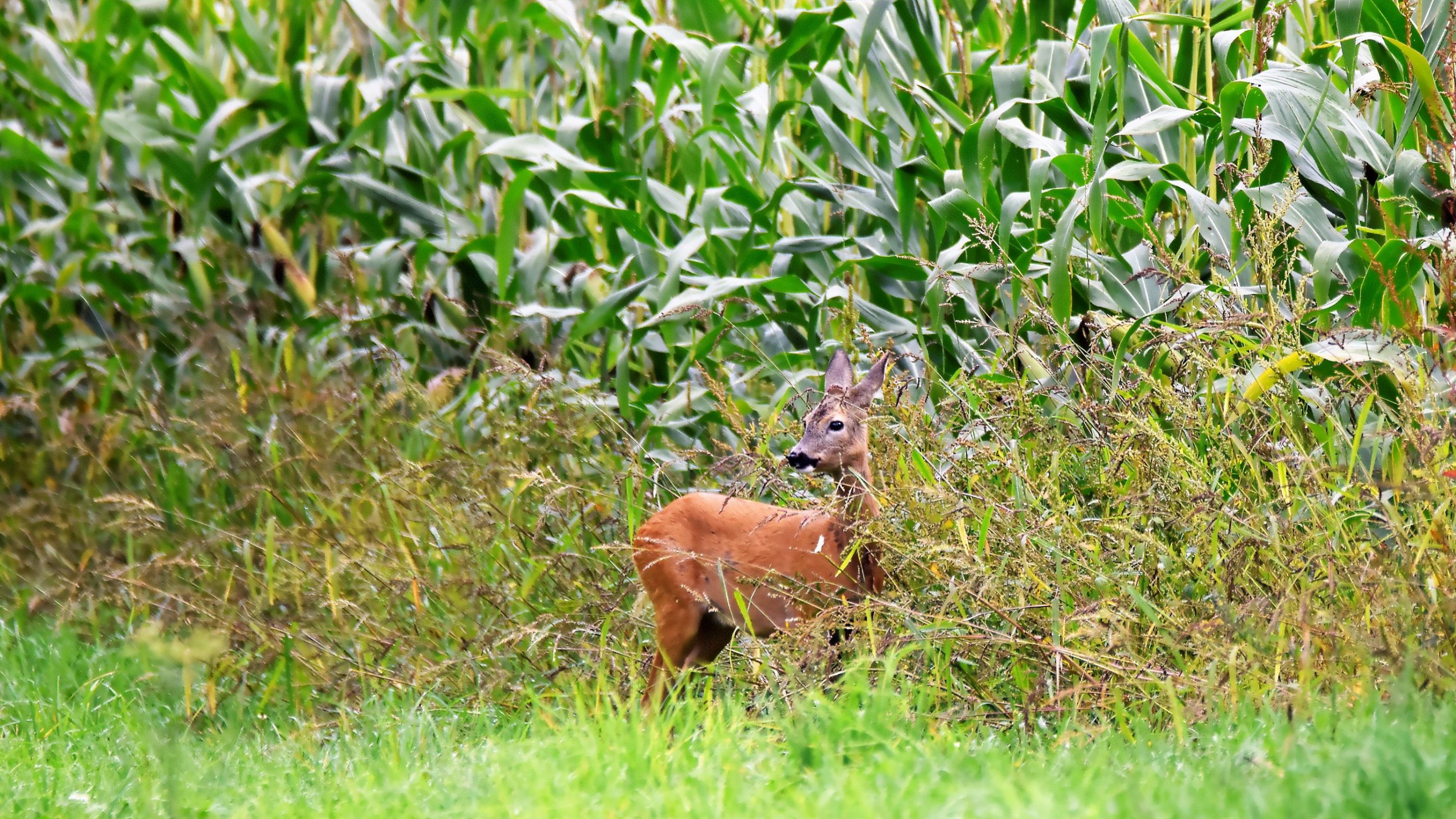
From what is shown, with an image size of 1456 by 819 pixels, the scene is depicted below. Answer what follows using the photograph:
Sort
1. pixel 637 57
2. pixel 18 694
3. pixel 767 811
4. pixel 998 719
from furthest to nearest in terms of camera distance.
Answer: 1. pixel 637 57
2. pixel 18 694
3. pixel 998 719
4. pixel 767 811

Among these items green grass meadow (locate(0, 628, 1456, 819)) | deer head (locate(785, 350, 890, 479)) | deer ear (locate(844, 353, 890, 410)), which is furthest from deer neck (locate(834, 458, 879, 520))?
green grass meadow (locate(0, 628, 1456, 819))

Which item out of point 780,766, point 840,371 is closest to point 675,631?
point 840,371

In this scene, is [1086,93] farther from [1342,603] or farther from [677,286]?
[1342,603]

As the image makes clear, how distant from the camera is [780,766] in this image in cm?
259

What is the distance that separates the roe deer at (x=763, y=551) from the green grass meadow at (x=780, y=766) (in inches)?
9.8

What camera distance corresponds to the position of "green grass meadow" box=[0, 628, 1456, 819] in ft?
6.98

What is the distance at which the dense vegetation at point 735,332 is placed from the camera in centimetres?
309

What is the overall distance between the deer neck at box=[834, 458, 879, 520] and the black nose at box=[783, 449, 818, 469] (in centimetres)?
8

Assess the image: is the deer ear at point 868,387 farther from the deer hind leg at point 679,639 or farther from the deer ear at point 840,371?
the deer hind leg at point 679,639

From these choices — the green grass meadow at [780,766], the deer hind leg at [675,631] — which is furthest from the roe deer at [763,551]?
the green grass meadow at [780,766]

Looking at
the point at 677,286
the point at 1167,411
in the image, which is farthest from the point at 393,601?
the point at 1167,411

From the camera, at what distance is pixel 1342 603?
2840 millimetres

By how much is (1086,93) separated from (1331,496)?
1676mm

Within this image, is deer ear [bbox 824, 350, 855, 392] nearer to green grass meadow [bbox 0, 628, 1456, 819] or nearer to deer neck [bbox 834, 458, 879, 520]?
deer neck [bbox 834, 458, 879, 520]
